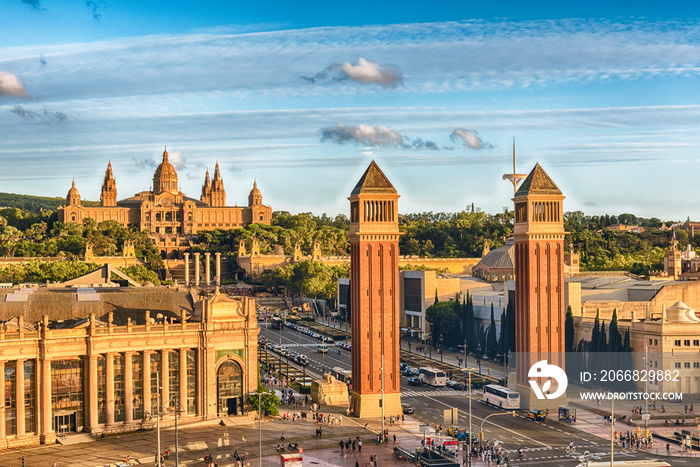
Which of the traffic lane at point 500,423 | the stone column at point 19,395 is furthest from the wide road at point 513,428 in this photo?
the stone column at point 19,395

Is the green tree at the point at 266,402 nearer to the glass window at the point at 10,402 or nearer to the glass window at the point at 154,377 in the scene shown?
the glass window at the point at 154,377

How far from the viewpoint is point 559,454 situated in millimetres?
82875

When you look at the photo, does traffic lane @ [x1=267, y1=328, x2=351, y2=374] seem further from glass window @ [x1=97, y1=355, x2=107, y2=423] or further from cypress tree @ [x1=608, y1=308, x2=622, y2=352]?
glass window @ [x1=97, y1=355, x2=107, y2=423]

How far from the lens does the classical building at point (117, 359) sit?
83438 millimetres

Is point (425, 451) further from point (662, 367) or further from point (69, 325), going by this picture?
point (662, 367)

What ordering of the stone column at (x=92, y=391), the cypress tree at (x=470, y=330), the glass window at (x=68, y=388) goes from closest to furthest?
1. the glass window at (x=68, y=388)
2. the stone column at (x=92, y=391)
3. the cypress tree at (x=470, y=330)

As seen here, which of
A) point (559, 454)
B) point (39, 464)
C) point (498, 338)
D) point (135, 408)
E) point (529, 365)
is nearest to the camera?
point (39, 464)

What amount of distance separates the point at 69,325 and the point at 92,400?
25.4 feet

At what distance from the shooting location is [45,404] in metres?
83.6

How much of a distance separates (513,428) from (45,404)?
43690 millimetres

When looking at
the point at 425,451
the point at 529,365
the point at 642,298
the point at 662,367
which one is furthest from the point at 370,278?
the point at 642,298

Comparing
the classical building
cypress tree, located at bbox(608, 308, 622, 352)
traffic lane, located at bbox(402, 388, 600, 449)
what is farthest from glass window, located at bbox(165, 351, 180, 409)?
cypress tree, located at bbox(608, 308, 622, 352)

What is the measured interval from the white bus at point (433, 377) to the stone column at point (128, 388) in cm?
4393

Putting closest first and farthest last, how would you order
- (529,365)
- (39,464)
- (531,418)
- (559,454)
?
(39,464) → (559,454) → (531,418) → (529,365)
